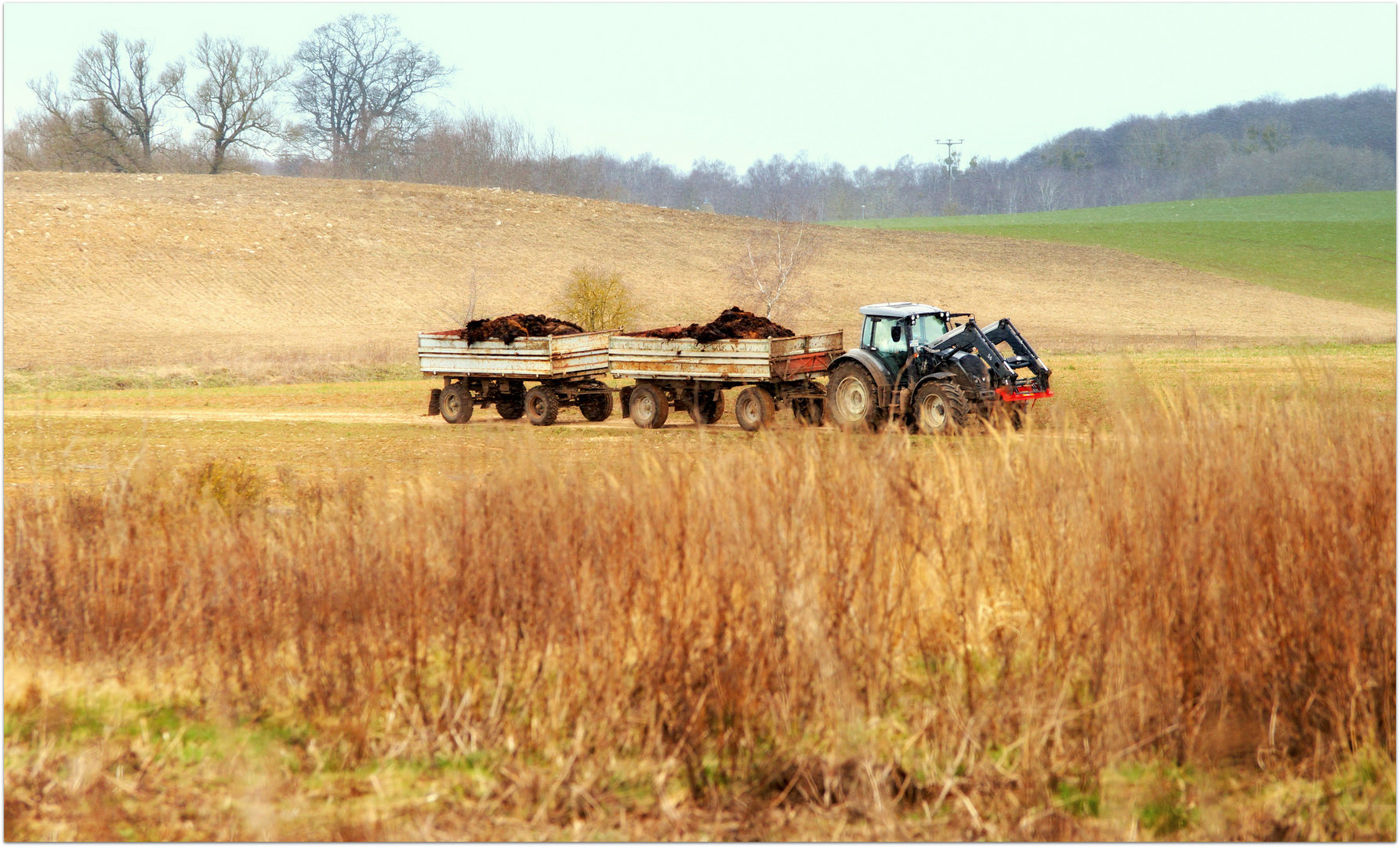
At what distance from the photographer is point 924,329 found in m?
18.0

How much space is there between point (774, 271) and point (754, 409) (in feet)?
85.4

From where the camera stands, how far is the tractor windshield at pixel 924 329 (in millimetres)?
17969

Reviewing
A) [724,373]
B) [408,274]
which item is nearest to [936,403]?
[724,373]

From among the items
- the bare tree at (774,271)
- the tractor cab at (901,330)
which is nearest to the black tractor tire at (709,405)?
the tractor cab at (901,330)

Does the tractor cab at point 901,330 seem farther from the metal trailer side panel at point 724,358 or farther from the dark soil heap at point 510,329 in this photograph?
the dark soil heap at point 510,329

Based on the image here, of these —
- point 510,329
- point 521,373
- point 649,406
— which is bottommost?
point 649,406

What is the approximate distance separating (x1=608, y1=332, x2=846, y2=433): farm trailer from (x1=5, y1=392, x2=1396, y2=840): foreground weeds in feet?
39.3

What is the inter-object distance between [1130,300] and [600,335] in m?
45.9

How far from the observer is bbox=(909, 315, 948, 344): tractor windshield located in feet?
59.0

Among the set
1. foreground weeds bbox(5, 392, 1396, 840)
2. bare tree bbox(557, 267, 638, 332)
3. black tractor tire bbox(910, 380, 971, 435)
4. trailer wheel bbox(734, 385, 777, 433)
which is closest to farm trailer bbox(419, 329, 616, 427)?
trailer wheel bbox(734, 385, 777, 433)

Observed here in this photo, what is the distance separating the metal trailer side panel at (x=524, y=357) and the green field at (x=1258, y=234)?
52072 millimetres

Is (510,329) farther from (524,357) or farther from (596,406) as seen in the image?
(596,406)

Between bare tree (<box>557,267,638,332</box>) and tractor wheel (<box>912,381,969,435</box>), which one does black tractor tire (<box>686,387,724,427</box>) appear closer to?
tractor wheel (<box>912,381,969,435</box>)

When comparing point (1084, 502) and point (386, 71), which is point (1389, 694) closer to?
point (1084, 502)
